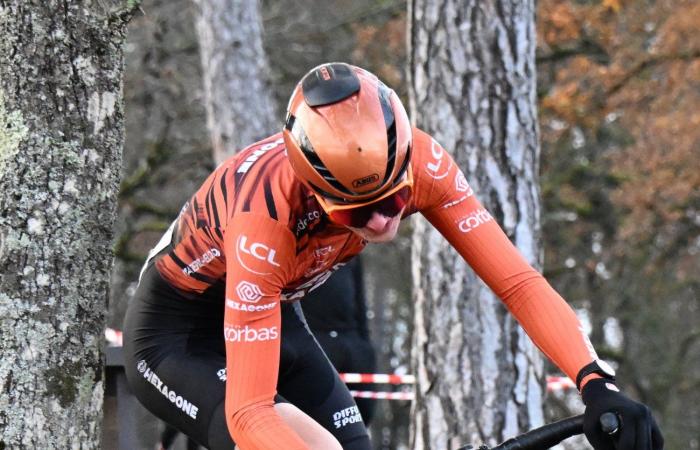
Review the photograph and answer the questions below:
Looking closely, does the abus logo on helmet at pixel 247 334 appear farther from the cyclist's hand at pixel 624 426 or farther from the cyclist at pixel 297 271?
the cyclist's hand at pixel 624 426

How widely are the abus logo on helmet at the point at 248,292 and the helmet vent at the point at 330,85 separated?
596 millimetres

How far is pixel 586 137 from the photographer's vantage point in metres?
19.1

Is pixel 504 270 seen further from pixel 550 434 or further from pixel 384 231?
pixel 550 434

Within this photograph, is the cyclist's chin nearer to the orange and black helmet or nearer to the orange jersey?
the orange and black helmet

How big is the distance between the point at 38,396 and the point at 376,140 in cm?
129

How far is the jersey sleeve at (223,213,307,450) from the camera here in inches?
136

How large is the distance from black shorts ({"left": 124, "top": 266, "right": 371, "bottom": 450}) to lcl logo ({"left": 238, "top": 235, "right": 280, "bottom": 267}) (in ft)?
2.35

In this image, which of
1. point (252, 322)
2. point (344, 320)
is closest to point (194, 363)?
point (252, 322)

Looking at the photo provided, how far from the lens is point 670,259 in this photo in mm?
19688

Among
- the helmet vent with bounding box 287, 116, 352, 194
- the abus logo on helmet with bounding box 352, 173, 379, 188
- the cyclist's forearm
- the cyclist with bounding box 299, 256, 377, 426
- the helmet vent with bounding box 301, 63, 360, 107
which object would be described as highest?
the helmet vent with bounding box 301, 63, 360, 107

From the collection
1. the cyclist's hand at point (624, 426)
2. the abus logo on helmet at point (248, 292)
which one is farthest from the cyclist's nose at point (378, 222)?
the cyclist's hand at point (624, 426)

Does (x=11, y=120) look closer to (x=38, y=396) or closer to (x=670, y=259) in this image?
(x=38, y=396)

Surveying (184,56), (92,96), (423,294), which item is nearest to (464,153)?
(423,294)

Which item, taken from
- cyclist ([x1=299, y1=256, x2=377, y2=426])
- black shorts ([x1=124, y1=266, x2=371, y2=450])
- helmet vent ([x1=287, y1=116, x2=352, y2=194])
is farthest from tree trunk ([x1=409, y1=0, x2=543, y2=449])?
helmet vent ([x1=287, y1=116, x2=352, y2=194])
